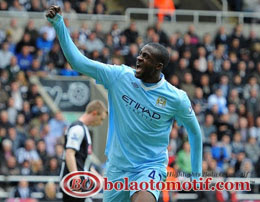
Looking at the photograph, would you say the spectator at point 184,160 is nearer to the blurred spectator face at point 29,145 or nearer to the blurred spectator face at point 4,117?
the blurred spectator face at point 29,145

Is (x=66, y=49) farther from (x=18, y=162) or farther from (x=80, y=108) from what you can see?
(x=80, y=108)

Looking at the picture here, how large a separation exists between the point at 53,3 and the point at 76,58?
14401 millimetres

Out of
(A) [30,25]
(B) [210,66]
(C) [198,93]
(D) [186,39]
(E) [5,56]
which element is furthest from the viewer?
(D) [186,39]

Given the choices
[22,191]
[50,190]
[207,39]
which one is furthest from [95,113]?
[207,39]

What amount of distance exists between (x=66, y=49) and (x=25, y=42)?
1246 centimetres

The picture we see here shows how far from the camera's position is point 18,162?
695 inches

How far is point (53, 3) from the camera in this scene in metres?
22.3

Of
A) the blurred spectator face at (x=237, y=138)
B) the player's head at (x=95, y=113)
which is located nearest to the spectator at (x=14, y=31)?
the blurred spectator face at (x=237, y=138)

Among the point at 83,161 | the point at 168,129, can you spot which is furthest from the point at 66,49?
the point at 83,161

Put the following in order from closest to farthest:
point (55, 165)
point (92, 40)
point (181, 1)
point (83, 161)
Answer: point (83, 161), point (55, 165), point (92, 40), point (181, 1)

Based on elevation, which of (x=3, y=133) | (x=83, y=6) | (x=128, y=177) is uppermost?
(x=83, y=6)

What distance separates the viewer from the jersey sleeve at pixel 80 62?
7.93 m

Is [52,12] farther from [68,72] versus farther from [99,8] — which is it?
[99,8]

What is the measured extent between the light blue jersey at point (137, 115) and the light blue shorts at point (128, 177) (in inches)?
2.0
